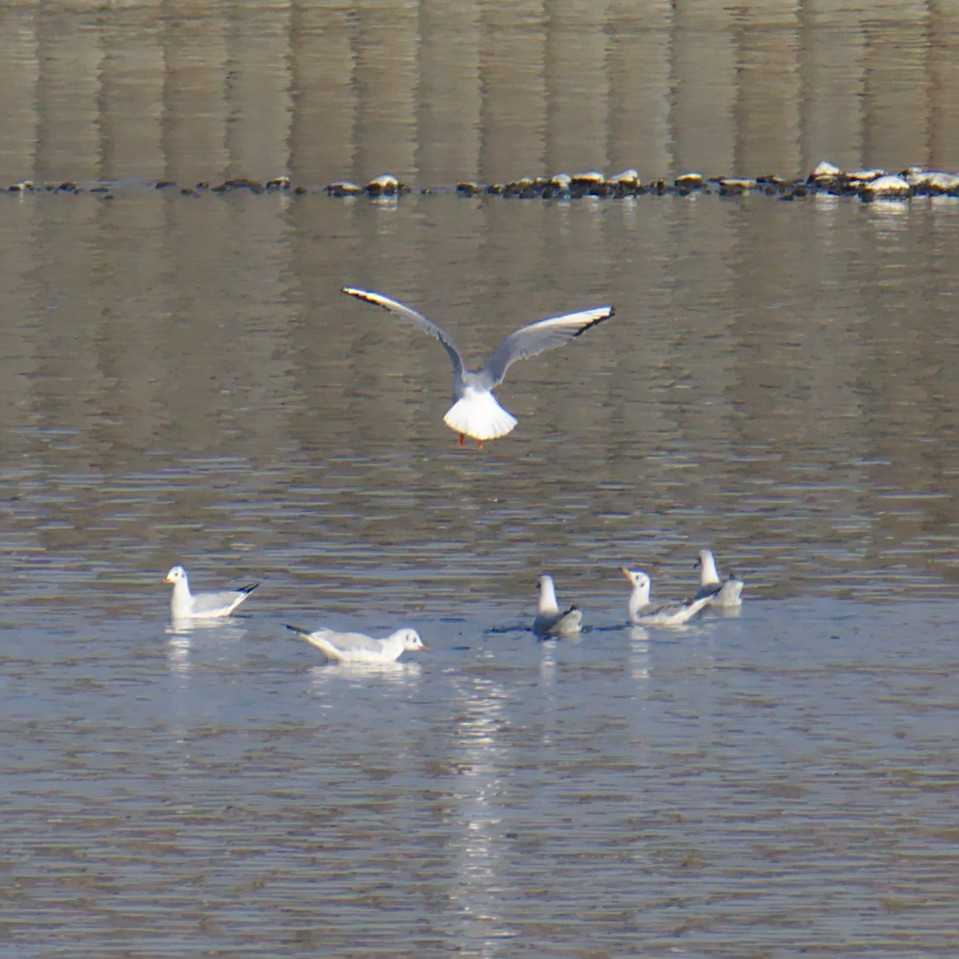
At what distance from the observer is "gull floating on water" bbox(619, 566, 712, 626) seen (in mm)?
24781

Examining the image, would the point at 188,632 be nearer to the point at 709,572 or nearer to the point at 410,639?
the point at 410,639

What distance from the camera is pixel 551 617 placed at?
24203 mm

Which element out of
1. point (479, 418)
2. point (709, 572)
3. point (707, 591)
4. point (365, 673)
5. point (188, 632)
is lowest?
point (365, 673)

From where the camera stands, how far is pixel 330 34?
83.2 m

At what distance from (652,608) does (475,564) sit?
10.3 ft

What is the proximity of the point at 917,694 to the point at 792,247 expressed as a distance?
106 ft

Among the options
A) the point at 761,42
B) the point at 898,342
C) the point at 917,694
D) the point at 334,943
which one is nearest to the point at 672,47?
the point at 761,42

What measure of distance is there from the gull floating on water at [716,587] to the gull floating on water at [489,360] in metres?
2.01

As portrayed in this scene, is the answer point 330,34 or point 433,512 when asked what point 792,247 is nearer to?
point 433,512

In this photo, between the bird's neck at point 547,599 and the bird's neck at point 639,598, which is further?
the bird's neck at point 639,598

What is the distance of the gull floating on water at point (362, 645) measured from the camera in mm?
23000

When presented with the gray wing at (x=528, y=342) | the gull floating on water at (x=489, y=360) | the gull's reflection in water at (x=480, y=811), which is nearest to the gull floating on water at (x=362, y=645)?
the gull's reflection in water at (x=480, y=811)

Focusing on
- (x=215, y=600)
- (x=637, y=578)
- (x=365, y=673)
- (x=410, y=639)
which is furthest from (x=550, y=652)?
(x=215, y=600)

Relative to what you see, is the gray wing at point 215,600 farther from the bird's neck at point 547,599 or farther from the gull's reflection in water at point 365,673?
the bird's neck at point 547,599
